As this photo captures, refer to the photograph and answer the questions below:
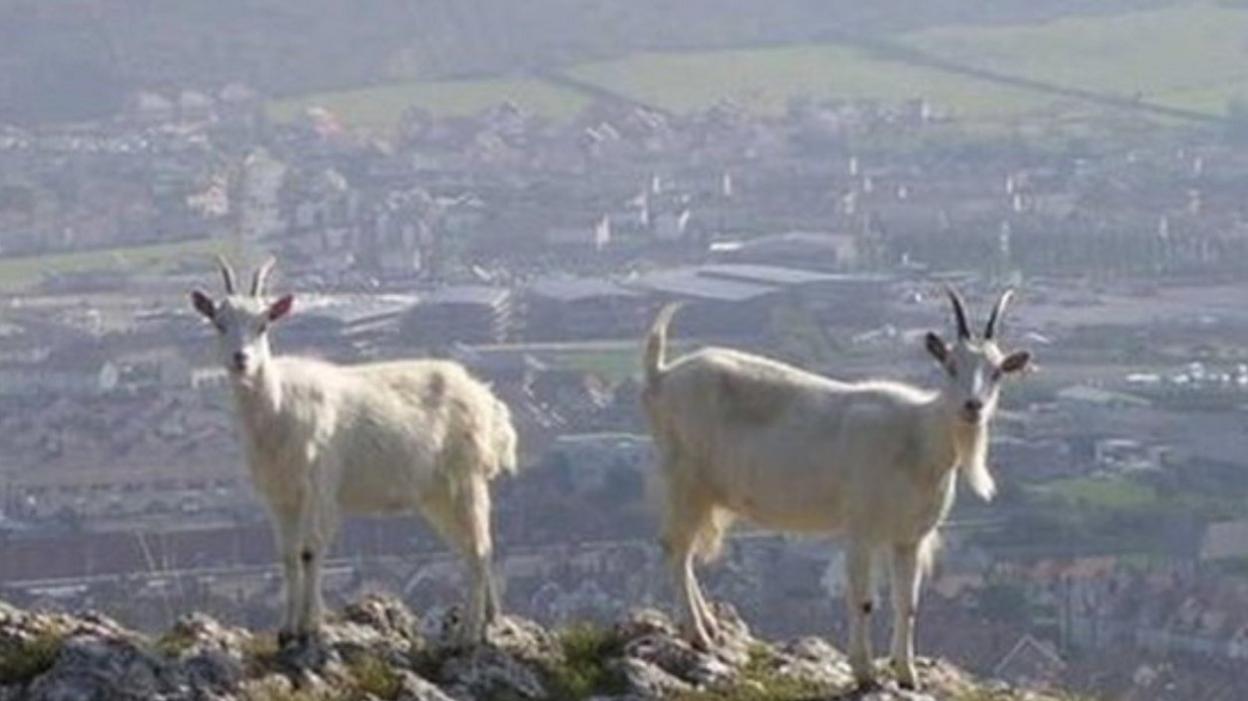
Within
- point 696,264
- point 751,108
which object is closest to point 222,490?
point 696,264

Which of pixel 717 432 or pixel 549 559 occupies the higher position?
pixel 717 432

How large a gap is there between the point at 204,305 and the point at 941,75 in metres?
75.6

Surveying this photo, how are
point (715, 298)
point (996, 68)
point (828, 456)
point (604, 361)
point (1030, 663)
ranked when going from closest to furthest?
point (828, 456)
point (1030, 663)
point (604, 361)
point (715, 298)
point (996, 68)

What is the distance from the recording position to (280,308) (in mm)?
15375

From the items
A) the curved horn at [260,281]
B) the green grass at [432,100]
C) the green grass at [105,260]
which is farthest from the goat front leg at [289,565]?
the green grass at [432,100]

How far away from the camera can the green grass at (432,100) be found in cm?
7869

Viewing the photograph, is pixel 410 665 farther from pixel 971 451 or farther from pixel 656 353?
pixel 971 451

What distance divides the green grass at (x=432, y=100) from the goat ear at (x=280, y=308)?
60666 mm

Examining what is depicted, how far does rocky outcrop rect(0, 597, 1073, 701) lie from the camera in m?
14.0

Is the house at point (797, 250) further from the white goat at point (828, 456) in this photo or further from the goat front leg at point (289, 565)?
the goat front leg at point (289, 565)

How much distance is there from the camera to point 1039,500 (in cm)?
3875

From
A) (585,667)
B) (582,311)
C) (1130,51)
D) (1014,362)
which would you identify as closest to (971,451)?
(1014,362)

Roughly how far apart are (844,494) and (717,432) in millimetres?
858

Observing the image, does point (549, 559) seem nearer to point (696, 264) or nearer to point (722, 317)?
point (722, 317)
